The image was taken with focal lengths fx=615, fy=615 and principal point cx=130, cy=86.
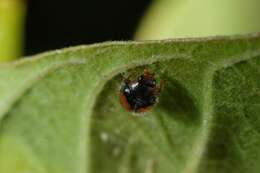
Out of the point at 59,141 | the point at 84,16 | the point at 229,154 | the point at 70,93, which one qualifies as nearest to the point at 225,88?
the point at 229,154

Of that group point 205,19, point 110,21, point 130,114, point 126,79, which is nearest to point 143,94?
point 130,114

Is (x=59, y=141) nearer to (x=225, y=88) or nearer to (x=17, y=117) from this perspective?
(x=17, y=117)

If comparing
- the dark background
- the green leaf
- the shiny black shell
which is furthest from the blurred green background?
the green leaf

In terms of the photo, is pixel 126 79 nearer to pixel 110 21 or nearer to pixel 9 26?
pixel 9 26

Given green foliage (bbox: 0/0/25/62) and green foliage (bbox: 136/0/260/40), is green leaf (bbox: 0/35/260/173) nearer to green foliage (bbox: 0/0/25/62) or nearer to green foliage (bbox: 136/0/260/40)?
green foliage (bbox: 0/0/25/62)

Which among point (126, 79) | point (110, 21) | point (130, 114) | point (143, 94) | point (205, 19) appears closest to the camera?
point (126, 79)

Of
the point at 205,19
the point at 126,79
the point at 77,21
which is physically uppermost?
the point at 126,79

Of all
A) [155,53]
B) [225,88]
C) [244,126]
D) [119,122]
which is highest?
[155,53]
